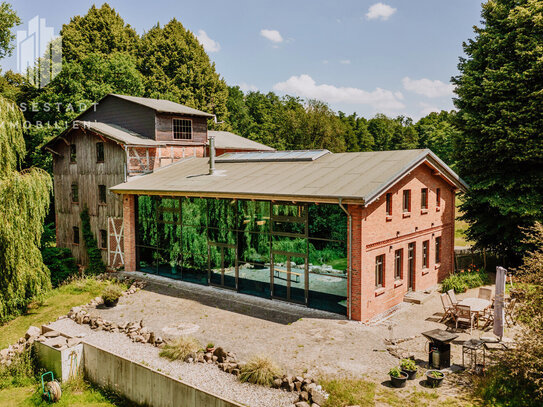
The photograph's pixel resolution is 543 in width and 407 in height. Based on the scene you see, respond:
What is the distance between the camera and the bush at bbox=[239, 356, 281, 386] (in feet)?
33.4

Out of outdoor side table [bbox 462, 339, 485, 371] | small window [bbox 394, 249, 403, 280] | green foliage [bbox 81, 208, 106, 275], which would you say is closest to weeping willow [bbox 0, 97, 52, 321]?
green foliage [bbox 81, 208, 106, 275]

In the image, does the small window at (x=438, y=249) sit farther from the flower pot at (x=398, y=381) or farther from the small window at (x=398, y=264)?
the flower pot at (x=398, y=381)

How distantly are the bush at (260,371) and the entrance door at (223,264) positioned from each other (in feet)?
23.2

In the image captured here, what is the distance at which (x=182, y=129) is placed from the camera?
2509 centimetres

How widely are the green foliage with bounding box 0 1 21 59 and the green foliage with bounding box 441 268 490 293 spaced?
102 ft

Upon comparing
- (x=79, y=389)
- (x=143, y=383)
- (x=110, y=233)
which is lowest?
(x=79, y=389)

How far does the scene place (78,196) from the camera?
24344 millimetres

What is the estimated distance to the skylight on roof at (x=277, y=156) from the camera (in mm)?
19078

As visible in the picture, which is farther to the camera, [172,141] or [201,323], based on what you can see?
[172,141]

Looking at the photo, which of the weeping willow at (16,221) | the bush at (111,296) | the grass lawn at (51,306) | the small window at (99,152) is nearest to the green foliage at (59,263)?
the grass lawn at (51,306)

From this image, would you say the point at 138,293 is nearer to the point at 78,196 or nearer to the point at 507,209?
the point at 78,196

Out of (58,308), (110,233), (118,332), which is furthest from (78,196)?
(118,332)

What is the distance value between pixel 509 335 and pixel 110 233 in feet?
59.9

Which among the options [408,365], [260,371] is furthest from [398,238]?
[260,371]
